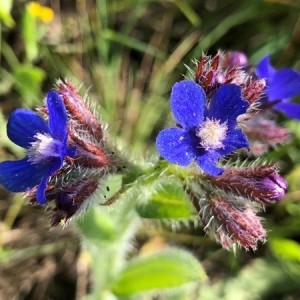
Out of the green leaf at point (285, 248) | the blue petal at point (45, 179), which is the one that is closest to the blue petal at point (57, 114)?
the blue petal at point (45, 179)

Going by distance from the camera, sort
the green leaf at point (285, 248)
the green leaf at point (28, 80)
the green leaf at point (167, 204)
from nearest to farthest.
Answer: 1. the green leaf at point (167, 204)
2. the green leaf at point (285, 248)
3. the green leaf at point (28, 80)

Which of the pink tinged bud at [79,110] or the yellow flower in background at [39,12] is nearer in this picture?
the pink tinged bud at [79,110]

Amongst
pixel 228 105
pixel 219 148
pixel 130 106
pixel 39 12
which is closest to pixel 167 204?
pixel 219 148

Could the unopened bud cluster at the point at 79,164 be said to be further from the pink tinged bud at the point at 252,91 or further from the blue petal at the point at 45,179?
the pink tinged bud at the point at 252,91

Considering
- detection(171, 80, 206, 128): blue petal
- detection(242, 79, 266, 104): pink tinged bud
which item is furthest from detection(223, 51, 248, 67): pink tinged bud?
detection(171, 80, 206, 128): blue petal

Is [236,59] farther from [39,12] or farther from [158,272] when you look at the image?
[39,12]

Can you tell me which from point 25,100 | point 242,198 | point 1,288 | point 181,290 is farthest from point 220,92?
point 1,288

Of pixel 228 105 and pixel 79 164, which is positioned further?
pixel 79 164
